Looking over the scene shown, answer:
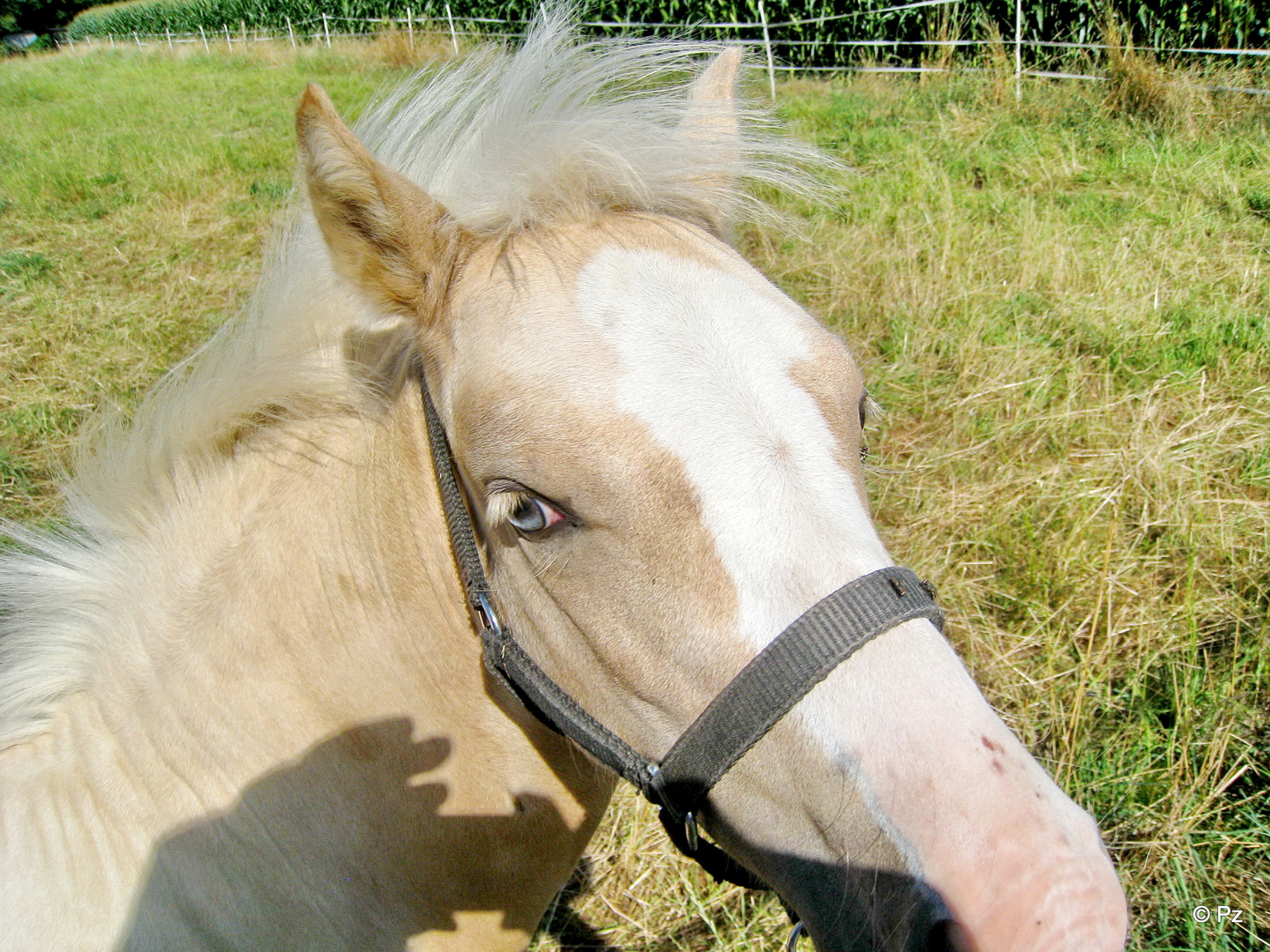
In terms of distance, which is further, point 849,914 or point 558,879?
point 558,879

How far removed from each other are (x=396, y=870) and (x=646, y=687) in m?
0.66

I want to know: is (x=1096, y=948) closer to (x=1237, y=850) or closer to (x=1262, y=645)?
(x=1237, y=850)

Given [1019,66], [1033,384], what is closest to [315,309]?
[1033,384]

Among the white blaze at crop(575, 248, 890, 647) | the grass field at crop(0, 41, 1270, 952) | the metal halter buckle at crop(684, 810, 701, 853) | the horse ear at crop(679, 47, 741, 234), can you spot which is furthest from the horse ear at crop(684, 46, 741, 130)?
the metal halter buckle at crop(684, 810, 701, 853)

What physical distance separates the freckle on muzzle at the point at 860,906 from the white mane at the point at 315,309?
3.57 feet

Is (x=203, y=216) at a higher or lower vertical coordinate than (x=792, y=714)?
higher

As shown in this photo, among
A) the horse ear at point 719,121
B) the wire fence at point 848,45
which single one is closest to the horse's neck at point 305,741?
the horse ear at point 719,121

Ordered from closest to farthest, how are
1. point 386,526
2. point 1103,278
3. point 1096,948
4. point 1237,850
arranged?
1. point 1096,948
2. point 386,526
3. point 1237,850
4. point 1103,278

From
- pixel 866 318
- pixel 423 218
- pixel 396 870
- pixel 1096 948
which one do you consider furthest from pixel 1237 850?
Answer: pixel 866 318

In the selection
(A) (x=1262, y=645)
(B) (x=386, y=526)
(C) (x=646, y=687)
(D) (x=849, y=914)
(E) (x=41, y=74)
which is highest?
(E) (x=41, y=74)

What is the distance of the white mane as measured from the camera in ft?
4.64

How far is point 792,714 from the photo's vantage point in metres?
1.02

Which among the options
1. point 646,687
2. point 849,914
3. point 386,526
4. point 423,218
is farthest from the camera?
point 386,526

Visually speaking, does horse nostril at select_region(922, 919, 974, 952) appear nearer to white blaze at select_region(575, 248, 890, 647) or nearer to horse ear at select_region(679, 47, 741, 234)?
white blaze at select_region(575, 248, 890, 647)
